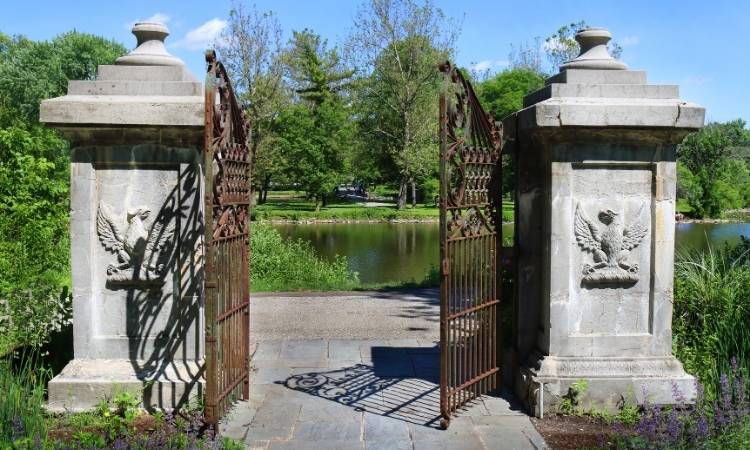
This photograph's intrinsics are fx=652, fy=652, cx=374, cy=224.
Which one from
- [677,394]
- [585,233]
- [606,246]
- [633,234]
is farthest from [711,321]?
[585,233]

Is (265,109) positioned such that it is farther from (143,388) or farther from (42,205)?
(143,388)

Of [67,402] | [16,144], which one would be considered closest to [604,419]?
[67,402]

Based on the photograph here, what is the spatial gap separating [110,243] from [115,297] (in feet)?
1.41

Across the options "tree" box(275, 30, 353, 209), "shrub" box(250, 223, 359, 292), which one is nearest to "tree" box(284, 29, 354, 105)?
"tree" box(275, 30, 353, 209)

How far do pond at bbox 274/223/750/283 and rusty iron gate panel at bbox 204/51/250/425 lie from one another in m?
8.65

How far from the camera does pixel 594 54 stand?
5266mm

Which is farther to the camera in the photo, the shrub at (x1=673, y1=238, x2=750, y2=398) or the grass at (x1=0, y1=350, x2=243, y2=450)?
the shrub at (x1=673, y1=238, x2=750, y2=398)

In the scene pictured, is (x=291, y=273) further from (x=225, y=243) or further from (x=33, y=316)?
(x=225, y=243)

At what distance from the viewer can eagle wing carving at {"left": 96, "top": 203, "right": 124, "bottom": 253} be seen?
195 inches

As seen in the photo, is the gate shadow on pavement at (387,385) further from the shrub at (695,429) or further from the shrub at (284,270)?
the shrub at (284,270)

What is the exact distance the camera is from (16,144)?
9234 millimetres

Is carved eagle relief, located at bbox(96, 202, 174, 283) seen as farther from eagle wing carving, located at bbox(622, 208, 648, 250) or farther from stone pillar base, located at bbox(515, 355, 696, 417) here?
eagle wing carving, located at bbox(622, 208, 648, 250)

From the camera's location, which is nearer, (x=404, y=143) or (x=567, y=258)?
(x=567, y=258)

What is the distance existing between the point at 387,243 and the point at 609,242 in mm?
20676
